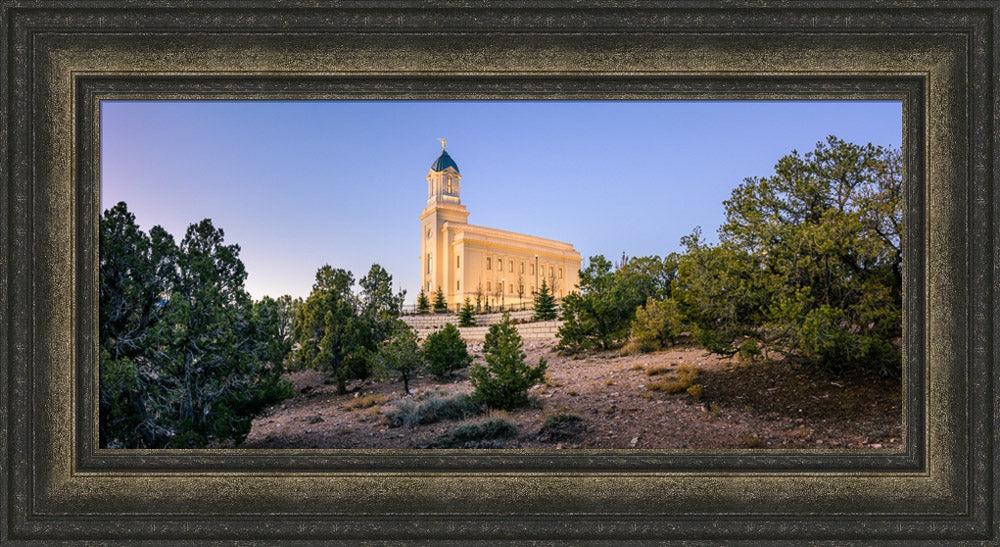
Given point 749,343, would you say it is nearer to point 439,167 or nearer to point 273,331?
point 439,167

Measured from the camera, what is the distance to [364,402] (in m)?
5.34

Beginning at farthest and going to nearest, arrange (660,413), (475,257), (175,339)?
(475,257) → (660,413) → (175,339)

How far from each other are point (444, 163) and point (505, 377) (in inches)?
89.4

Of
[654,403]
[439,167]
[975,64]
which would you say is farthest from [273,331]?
[975,64]

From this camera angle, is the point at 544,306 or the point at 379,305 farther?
the point at 544,306

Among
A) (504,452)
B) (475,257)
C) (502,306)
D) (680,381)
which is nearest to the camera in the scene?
(504,452)

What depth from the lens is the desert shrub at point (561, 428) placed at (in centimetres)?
410

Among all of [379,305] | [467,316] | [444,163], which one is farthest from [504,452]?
[467,316]

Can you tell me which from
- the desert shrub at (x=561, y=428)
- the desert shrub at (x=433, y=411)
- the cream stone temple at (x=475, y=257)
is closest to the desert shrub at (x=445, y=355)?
the desert shrub at (x=433, y=411)

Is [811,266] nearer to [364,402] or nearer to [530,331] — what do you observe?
[530,331]

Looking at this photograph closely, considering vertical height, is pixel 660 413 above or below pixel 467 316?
below

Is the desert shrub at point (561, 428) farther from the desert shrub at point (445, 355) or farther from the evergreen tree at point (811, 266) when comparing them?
the desert shrub at point (445, 355)

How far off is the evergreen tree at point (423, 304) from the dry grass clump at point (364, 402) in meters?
1.49

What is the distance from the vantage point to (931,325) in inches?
102
